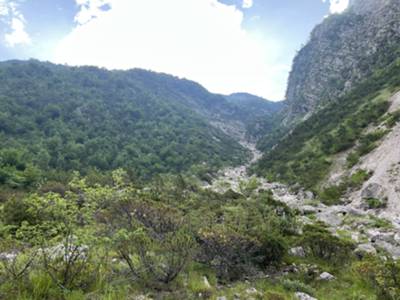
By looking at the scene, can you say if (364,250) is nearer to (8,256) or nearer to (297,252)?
(297,252)

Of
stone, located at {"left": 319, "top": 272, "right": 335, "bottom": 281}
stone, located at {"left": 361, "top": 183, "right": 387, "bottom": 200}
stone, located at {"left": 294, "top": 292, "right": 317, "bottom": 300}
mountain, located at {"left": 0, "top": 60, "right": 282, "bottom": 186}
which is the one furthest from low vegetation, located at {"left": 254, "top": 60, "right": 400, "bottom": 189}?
stone, located at {"left": 294, "top": 292, "right": 317, "bottom": 300}

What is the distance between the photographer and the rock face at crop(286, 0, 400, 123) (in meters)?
61.3

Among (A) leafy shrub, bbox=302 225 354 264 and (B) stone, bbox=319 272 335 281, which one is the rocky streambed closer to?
(A) leafy shrub, bbox=302 225 354 264

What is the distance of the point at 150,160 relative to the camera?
180ft

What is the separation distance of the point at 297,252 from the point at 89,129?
58547 millimetres

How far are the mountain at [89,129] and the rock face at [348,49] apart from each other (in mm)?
27023

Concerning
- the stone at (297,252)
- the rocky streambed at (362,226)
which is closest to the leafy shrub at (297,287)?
the stone at (297,252)

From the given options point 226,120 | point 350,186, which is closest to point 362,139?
point 350,186

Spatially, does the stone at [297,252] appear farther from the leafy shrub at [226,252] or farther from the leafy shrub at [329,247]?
the leafy shrub at [226,252]

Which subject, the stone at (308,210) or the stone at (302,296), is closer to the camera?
the stone at (302,296)

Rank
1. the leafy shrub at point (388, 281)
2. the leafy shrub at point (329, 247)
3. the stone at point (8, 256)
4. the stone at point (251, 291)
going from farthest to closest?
the leafy shrub at point (329, 247) < the stone at point (251, 291) < the leafy shrub at point (388, 281) < the stone at point (8, 256)

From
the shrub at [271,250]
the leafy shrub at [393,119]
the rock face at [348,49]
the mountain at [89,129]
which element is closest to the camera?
the shrub at [271,250]

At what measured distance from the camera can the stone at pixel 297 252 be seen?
33.9ft

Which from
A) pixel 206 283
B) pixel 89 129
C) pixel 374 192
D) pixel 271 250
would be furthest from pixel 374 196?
pixel 89 129
